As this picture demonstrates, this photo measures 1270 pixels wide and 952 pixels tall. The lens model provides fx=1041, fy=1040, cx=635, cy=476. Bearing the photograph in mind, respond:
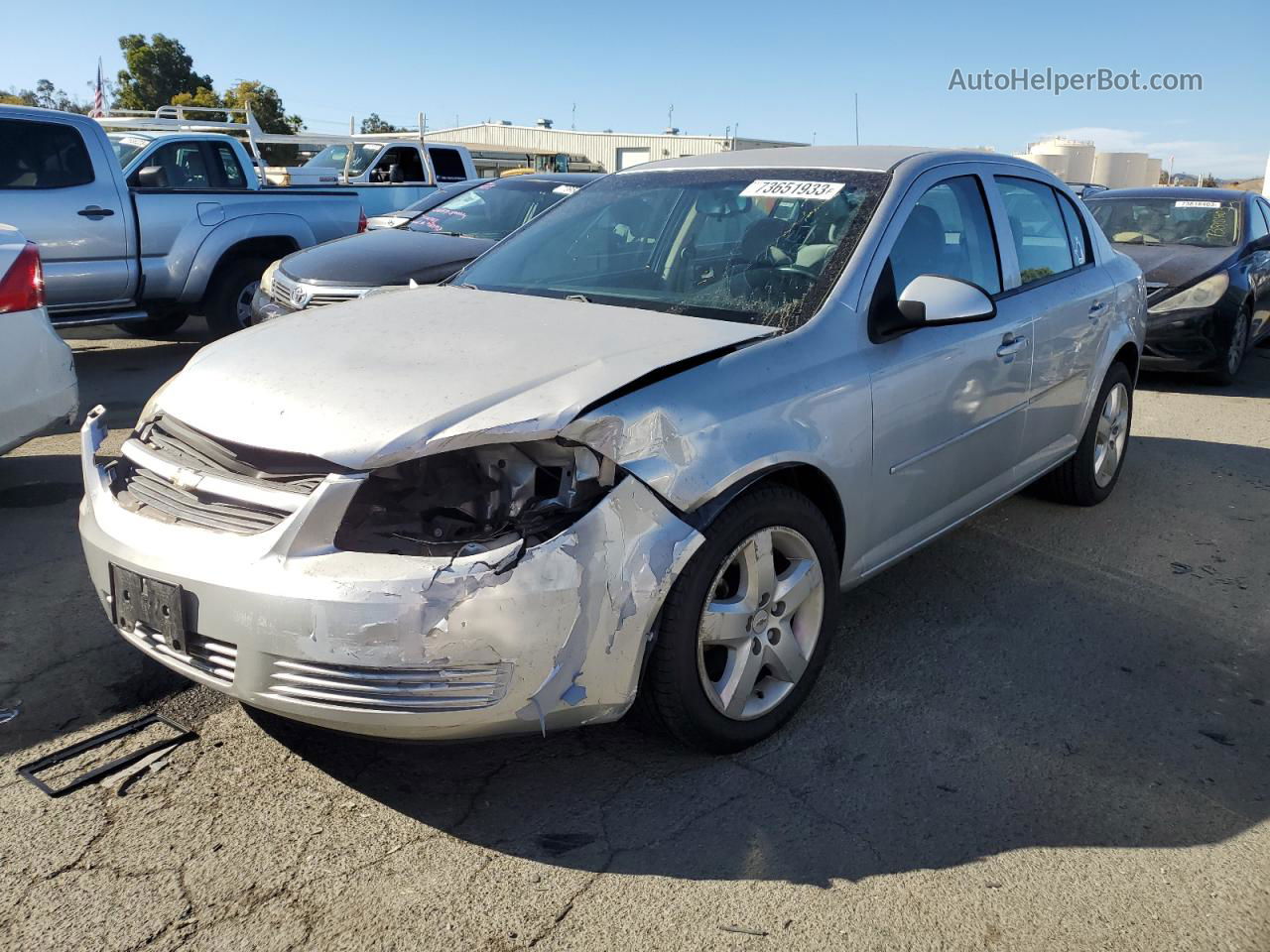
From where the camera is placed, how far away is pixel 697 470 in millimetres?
2654

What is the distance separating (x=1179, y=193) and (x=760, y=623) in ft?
30.1

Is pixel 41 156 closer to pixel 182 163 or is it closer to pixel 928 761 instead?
pixel 182 163

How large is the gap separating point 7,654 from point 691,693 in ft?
7.82

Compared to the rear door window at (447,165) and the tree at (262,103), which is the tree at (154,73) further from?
the rear door window at (447,165)

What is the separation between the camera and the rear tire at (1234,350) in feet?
28.6

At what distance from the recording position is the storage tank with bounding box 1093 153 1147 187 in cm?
4069

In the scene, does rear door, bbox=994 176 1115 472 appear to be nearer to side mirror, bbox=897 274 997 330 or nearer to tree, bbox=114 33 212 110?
side mirror, bbox=897 274 997 330

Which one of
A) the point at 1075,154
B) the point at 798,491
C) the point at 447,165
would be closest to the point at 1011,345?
the point at 798,491

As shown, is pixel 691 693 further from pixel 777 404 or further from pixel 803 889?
pixel 777 404

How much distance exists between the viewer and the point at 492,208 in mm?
8867

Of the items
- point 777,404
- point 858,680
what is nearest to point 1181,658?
point 858,680

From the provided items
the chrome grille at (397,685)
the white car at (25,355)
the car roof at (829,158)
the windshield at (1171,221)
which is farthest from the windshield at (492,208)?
the chrome grille at (397,685)

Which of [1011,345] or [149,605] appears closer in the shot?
[149,605]

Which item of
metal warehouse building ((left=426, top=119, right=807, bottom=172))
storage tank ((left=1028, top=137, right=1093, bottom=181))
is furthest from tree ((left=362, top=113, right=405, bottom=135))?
storage tank ((left=1028, top=137, right=1093, bottom=181))
